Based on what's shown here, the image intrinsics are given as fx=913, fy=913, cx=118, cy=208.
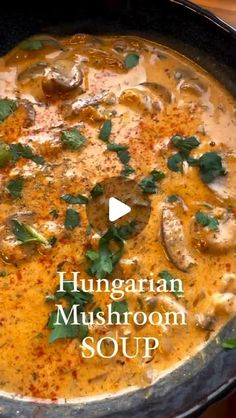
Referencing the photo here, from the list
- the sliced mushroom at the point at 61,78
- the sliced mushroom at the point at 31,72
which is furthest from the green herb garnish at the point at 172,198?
the sliced mushroom at the point at 31,72

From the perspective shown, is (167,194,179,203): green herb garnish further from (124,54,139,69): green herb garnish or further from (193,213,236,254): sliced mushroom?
(124,54,139,69): green herb garnish

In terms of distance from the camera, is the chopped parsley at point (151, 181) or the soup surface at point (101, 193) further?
the chopped parsley at point (151, 181)

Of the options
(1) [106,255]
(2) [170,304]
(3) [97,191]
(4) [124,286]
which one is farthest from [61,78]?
(2) [170,304]

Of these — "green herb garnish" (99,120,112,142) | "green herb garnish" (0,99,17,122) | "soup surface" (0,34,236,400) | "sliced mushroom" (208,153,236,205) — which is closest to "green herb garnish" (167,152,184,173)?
"soup surface" (0,34,236,400)

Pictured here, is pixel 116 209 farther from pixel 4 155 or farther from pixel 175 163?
pixel 4 155

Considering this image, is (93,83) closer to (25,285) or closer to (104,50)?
(104,50)

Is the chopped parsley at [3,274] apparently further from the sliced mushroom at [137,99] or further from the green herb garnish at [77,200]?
the sliced mushroom at [137,99]

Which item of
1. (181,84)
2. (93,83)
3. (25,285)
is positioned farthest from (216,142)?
(25,285)
